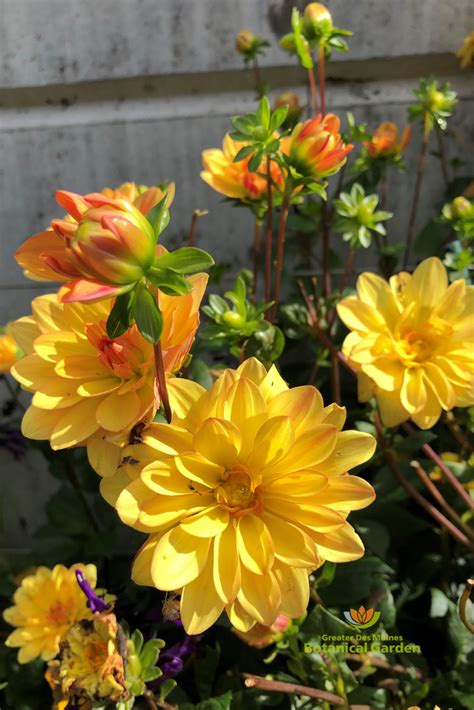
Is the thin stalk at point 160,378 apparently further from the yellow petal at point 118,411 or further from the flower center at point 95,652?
the flower center at point 95,652

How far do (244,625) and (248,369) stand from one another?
0.65 feet

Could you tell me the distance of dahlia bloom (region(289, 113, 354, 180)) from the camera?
0.57 metres

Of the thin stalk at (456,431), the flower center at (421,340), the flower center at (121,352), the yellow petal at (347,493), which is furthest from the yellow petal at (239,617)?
the thin stalk at (456,431)

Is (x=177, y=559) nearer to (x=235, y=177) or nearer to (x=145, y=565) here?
(x=145, y=565)

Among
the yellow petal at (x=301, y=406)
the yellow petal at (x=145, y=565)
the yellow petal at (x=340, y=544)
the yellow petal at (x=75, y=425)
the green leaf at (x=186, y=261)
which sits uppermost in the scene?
the green leaf at (x=186, y=261)

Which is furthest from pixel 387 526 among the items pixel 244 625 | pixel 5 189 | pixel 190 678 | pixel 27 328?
pixel 5 189

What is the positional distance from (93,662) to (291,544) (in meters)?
0.23

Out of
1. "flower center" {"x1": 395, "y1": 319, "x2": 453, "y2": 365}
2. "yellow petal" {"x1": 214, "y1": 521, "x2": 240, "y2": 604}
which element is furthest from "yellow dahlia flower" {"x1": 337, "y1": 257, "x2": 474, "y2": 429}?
"yellow petal" {"x1": 214, "y1": 521, "x2": 240, "y2": 604}

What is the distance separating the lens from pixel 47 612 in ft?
2.55

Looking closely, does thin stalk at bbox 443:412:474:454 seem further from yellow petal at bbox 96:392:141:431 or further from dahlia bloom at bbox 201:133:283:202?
yellow petal at bbox 96:392:141:431

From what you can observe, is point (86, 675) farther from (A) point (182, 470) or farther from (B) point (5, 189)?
(B) point (5, 189)

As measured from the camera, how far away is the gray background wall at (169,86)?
1.10 m

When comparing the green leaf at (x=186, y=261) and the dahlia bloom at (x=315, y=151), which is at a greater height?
the dahlia bloom at (x=315, y=151)

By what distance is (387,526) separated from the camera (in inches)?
35.9
